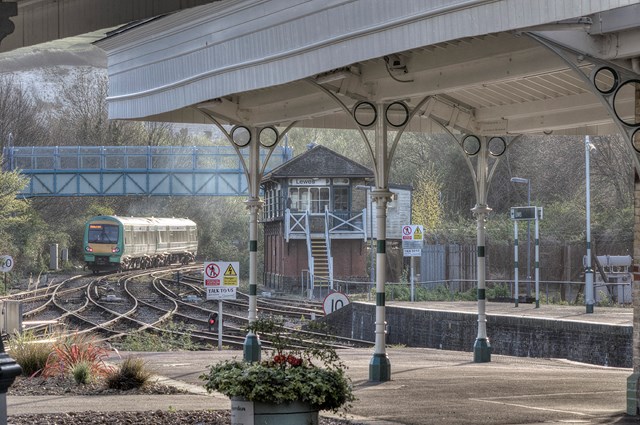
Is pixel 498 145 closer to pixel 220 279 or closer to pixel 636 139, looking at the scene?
pixel 636 139

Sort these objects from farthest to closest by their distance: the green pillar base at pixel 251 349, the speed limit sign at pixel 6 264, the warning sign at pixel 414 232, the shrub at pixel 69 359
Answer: the speed limit sign at pixel 6 264 < the warning sign at pixel 414 232 < the green pillar base at pixel 251 349 < the shrub at pixel 69 359

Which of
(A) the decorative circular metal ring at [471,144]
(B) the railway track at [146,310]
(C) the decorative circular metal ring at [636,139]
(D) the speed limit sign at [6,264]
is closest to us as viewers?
(C) the decorative circular metal ring at [636,139]

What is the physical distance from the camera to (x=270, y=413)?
8.84 metres

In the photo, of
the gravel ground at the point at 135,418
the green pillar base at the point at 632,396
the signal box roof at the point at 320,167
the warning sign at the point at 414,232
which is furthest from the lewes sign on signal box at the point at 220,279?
the signal box roof at the point at 320,167

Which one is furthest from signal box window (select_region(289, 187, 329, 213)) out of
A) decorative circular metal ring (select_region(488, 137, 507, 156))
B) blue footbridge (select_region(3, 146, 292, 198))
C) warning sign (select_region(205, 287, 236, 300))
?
decorative circular metal ring (select_region(488, 137, 507, 156))

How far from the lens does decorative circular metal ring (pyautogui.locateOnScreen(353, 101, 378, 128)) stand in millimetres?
15539

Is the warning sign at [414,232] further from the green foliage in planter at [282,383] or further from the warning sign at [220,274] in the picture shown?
the green foliage in planter at [282,383]

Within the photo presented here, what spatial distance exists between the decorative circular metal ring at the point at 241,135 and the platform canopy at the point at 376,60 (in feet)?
0.47

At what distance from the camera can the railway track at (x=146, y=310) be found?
95.4 ft

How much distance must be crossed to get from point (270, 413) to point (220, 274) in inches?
624

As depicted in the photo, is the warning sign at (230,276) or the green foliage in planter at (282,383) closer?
the green foliage in planter at (282,383)

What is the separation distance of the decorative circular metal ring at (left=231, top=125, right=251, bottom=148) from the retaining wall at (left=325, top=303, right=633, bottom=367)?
8851 mm

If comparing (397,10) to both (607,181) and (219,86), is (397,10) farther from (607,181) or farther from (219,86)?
(607,181)

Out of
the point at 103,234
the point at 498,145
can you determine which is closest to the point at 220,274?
the point at 498,145
